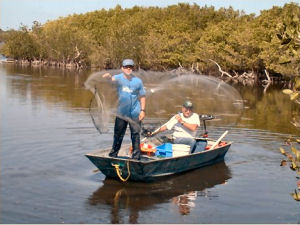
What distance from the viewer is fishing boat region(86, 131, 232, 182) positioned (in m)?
11.6

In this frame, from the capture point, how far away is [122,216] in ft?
32.6

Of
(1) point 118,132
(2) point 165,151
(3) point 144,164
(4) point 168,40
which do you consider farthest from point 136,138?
(4) point 168,40

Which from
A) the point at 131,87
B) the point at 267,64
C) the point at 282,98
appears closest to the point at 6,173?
the point at 131,87

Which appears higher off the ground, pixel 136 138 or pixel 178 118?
pixel 178 118

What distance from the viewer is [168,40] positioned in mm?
79312

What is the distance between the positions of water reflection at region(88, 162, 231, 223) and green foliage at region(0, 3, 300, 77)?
22.2 meters

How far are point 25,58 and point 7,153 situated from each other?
4195 inches

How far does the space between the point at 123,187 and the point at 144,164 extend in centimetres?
89

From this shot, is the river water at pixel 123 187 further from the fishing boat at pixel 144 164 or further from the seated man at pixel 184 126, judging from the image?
the seated man at pixel 184 126

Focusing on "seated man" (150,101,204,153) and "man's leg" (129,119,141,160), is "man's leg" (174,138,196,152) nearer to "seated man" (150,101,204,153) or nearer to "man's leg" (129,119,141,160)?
"seated man" (150,101,204,153)

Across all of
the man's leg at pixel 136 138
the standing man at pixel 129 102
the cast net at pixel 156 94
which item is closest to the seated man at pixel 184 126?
the cast net at pixel 156 94

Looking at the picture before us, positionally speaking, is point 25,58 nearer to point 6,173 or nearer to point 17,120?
point 17,120

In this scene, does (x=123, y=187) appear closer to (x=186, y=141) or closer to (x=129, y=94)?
(x=129, y=94)

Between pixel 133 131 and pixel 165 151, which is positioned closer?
pixel 133 131
